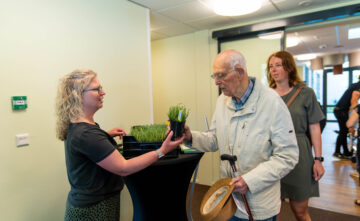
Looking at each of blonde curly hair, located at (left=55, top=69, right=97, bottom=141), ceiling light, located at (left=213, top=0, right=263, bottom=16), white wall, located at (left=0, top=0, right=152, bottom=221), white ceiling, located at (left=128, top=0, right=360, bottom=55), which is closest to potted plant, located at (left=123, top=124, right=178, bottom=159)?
blonde curly hair, located at (left=55, top=69, right=97, bottom=141)

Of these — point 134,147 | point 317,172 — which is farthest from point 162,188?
point 317,172

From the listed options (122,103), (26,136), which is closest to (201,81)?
(122,103)

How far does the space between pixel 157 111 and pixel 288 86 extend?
9.85 ft

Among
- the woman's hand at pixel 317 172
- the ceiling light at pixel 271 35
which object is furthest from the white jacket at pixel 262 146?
the ceiling light at pixel 271 35

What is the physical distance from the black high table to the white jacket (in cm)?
41

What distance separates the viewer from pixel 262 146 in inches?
52.1

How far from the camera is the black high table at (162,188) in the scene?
1.68m

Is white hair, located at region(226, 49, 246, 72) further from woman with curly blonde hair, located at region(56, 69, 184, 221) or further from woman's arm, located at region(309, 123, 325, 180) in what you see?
woman's arm, located at region(309, 123, 325, 180)

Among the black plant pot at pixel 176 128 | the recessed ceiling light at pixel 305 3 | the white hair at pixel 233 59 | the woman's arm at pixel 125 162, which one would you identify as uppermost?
the recessed ceiling light at pixel 305 3

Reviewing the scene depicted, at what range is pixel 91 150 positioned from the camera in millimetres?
1296

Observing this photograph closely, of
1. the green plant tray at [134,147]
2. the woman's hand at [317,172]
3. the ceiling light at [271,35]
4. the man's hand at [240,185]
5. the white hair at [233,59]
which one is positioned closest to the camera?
the man's hand at [240,185]

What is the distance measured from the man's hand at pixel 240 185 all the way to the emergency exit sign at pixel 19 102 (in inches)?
64.8

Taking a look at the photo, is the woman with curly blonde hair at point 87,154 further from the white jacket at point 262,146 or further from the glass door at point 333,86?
the glass door at point 333,86

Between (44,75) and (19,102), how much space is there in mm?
312
